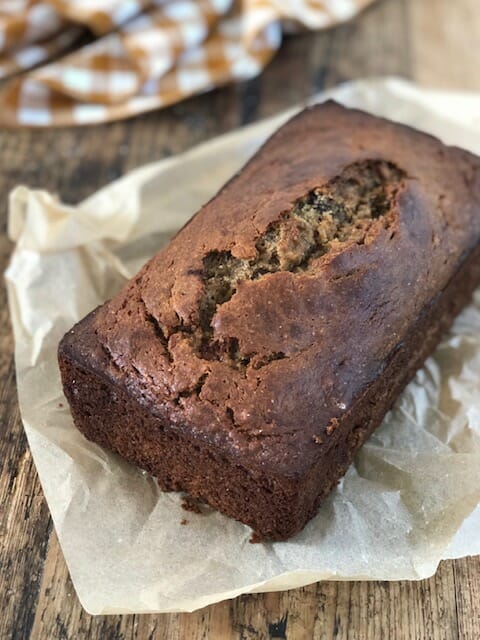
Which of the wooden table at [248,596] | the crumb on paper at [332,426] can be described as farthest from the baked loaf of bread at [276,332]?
the wooden table at [248,596]

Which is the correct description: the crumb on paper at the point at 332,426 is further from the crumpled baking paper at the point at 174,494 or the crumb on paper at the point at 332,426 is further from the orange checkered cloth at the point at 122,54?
the orange checkered cloth at the point at 122,54

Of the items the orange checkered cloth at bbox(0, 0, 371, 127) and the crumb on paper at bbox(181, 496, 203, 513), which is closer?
the crumb on paper at bbox(181, 496, 203, 513)

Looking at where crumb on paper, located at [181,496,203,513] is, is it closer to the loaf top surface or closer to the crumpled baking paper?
the crumpled baking paper

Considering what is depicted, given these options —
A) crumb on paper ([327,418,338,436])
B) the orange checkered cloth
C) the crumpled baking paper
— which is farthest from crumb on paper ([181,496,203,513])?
the orange checkered cloth

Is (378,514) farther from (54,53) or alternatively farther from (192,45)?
(54,53)

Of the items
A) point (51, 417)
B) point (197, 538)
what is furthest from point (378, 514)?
point (51, 417)

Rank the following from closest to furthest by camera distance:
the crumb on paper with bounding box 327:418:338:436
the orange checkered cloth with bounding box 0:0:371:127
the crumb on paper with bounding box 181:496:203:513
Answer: the crumb on paper with bounding box 327:418:338:436 → the crumb on paper with bounding box 181:496:203:513 → the orange checkered cloth with bounding box 0:0:371:127

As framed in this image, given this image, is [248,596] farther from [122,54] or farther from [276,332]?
[122,54]

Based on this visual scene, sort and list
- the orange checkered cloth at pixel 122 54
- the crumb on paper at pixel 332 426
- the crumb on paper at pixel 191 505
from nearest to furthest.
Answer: the crumb on paper at pixel 332 426, the crumb on paper at pixel 191 505, the orange checkered cloth at pixel 122 54
